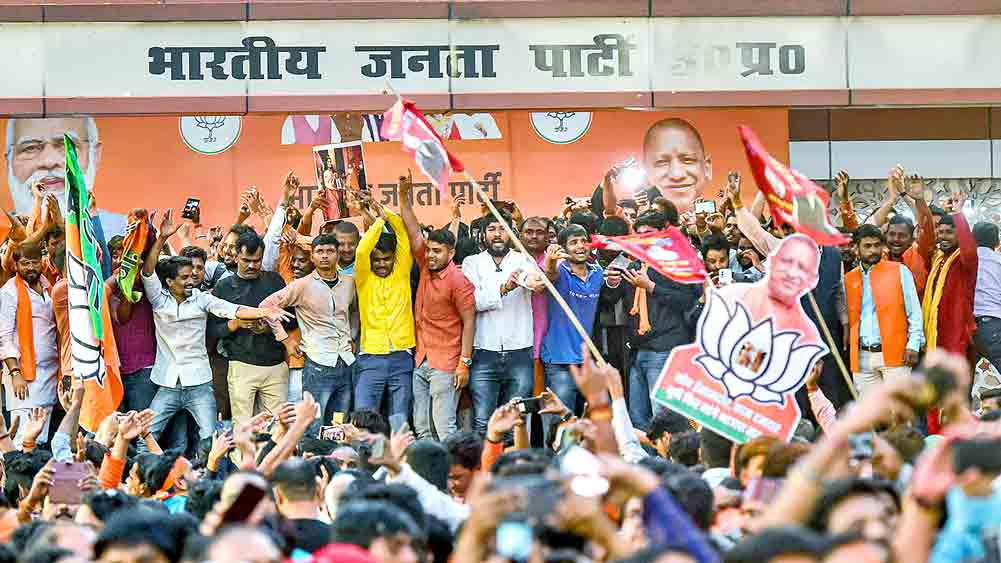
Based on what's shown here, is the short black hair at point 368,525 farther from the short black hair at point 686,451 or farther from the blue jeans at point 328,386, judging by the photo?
the blue jeans at point 328,386

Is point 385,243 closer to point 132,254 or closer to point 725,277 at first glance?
point 132,254

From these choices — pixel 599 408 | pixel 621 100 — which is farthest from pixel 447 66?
pixel 599 408

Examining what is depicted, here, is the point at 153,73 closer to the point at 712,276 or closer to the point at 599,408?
the point at 712,276

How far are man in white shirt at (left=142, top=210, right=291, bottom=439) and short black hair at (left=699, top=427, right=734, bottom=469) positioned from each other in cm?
460

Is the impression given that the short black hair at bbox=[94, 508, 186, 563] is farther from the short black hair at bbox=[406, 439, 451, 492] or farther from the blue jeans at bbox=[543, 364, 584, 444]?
the blue jeans at bbox=[543, 364, 584, 444]

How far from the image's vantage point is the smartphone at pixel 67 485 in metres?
8.43

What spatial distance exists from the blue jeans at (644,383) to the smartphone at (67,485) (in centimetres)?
446

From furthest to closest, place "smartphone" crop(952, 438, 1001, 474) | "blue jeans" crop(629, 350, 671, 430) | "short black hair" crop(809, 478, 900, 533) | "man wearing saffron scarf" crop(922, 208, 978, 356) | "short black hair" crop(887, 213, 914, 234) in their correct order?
"short black hair" crop(887, 213, 914, 234) → "man wearing saffron scarf" crop(922, 208, 978, 356) → "blue jeans" crop(629, 350, 671, 430) → "short black hair" crop(809, 478, 900, 533) → "smartphone" crop(952, 438, 1001, 474)

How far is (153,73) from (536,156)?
3473mm

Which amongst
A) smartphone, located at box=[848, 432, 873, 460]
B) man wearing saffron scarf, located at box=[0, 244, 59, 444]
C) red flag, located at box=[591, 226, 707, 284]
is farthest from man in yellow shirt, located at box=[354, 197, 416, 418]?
smartphone, located at box=[848, 432, 873, 460]

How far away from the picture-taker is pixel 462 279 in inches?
482

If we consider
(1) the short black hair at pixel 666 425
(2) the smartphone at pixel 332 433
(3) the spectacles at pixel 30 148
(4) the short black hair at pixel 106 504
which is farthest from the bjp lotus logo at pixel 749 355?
(3) the spectacles at pixel 30 148

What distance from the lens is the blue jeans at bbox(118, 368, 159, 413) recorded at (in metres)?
12.4

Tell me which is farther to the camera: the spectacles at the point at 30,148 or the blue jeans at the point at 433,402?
the spectacles at the point at 30,148
